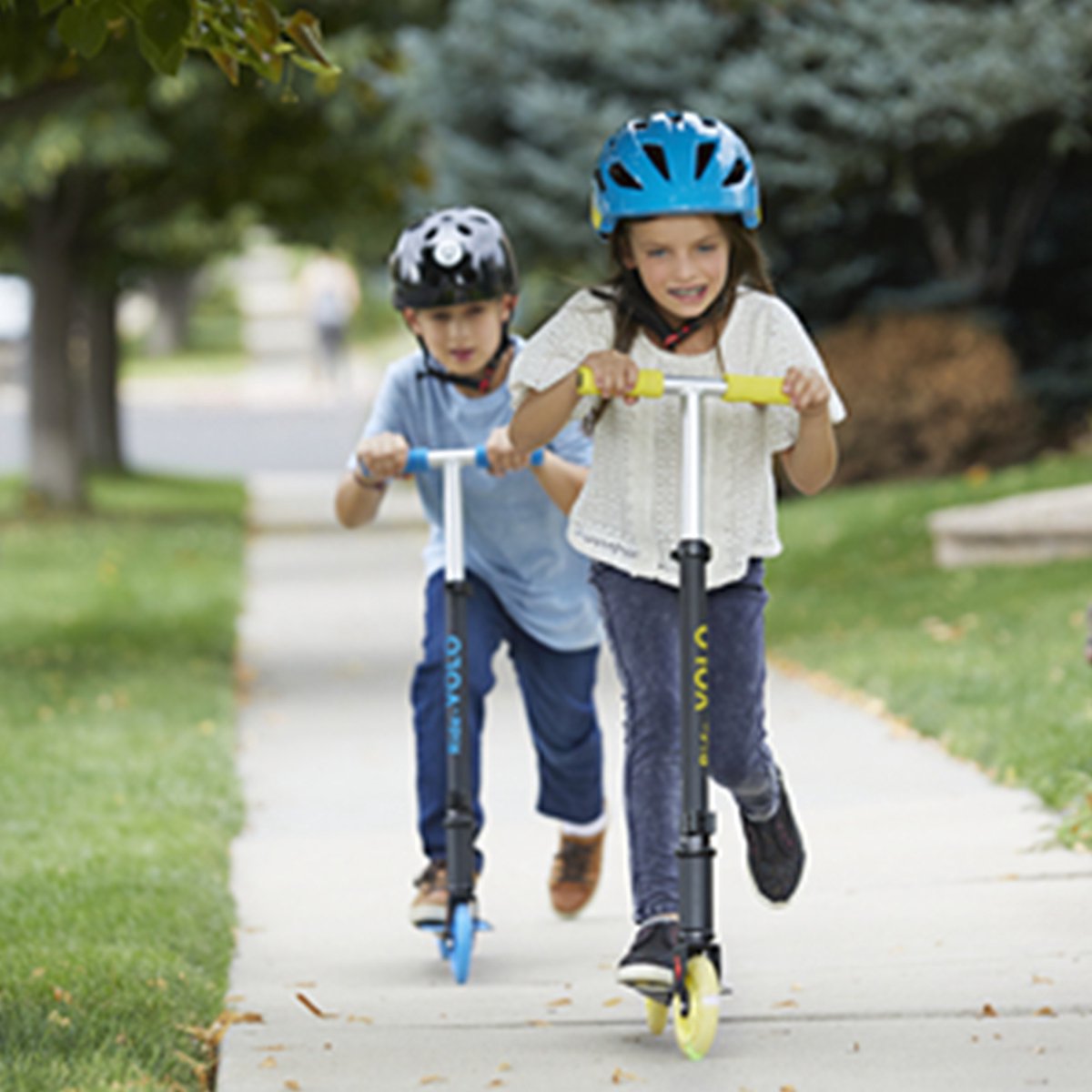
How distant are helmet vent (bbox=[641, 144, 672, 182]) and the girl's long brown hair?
14 centimetres

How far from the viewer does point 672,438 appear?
452cm

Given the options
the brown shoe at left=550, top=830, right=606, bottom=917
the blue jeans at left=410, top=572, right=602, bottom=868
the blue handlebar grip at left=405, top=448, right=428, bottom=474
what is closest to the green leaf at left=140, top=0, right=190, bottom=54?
the blue handlebar grip at left=405, top=448, right=428, bottom=474

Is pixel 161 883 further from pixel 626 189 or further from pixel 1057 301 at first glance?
pixel 1057 301

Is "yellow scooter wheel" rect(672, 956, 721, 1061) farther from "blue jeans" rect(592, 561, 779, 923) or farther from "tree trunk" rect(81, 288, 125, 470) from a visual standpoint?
"tree trunk" rect(81, 288, 125, 470)

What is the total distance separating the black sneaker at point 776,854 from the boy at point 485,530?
27.4 inches

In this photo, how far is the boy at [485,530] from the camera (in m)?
5.22

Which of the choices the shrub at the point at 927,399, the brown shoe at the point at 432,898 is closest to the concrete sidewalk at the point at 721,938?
the brown shoe at the point at 432,898

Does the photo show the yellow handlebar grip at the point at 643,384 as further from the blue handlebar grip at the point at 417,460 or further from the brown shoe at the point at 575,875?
the brown shoe at the point at 575,875

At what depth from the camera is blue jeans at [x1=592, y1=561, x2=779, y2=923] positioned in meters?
4.56

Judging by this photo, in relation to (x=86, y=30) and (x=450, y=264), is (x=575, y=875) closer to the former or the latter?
(x=450, y=264)

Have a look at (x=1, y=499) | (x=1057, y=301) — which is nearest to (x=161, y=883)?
(x=1057, y=301)

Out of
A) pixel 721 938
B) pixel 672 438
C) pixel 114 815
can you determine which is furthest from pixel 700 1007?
pixel 114 815

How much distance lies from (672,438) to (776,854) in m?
1.00

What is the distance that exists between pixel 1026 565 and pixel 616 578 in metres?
7.93
